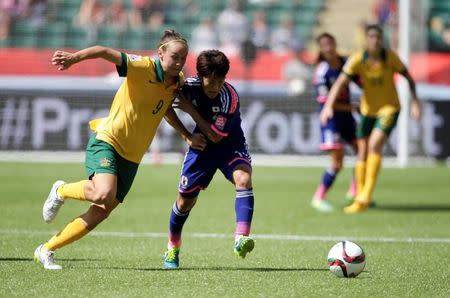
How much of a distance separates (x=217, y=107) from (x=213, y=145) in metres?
0.32

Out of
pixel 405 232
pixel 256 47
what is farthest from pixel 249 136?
pixel 405 232

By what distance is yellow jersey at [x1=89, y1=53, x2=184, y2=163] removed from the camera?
7.75 metres

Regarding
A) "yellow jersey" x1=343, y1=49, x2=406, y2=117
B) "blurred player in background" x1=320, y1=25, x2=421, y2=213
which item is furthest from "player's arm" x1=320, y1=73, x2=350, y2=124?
"yellow jersey" x1=343, y1=49, x2=406, y2=117

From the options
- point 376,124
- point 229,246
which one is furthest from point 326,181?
point 229,246

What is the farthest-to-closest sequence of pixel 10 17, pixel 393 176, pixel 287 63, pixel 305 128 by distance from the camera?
pixel 10 17, pixel 287 63, pixel 305 128, pixel 393 176

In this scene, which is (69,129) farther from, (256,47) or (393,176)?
(393,176)

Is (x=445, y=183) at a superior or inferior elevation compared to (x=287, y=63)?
inferior

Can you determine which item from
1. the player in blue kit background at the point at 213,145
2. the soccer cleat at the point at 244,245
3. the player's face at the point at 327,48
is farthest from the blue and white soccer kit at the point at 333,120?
the soccer cleat at the point at 244,245

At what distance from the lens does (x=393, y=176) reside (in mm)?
18891

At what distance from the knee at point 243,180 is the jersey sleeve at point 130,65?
3.70 feet

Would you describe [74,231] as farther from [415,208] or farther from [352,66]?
[415,208]

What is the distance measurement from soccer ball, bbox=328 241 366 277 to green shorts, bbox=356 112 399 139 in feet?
18.9

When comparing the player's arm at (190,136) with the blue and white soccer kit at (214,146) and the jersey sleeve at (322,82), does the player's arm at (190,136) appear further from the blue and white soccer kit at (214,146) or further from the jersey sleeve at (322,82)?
the jersey sleeve at (322,82)

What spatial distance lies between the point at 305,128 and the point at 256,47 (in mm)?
2928
